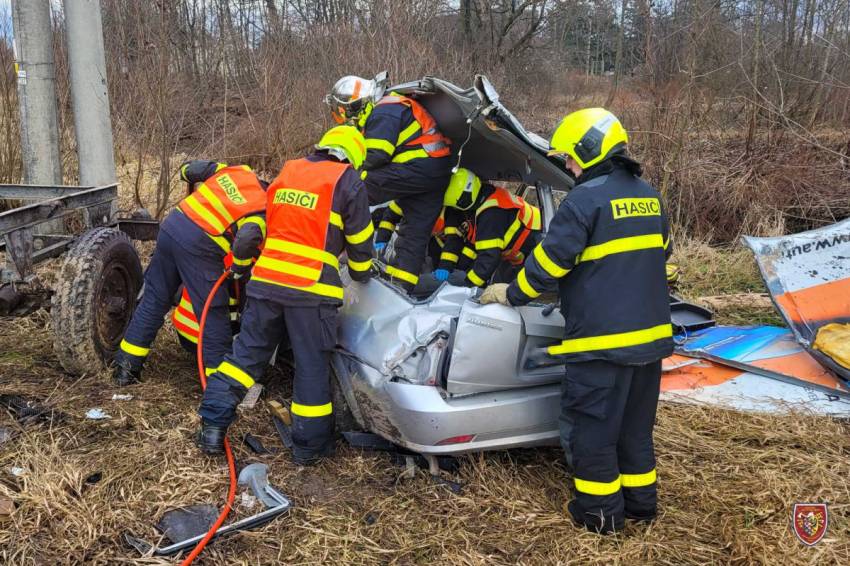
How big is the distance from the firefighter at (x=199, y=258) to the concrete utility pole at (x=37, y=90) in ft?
10.0

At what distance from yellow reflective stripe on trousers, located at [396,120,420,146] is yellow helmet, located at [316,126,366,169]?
0.96 metres

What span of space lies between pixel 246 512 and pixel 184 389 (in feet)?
4.86

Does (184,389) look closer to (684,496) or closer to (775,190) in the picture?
(684,496)

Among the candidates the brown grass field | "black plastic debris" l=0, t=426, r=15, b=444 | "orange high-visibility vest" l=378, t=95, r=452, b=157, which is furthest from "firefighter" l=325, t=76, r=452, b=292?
"black plastic debris" l=0, t=426, r=15, b=444

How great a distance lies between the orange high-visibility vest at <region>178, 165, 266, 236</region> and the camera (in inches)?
164

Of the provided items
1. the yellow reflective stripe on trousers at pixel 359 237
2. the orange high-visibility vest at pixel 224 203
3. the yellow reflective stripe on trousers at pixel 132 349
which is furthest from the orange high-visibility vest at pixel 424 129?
the yellow reflective stripe on trousers at pixel 132 349

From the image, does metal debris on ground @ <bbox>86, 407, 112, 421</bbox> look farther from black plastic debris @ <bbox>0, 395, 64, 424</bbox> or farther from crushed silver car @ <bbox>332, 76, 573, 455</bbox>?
crushed silver car @ <bbox>332, 76, 573, 455</bbox>

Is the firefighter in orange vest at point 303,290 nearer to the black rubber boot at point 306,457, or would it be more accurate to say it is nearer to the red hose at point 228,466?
the black rubber boot at point 306,457

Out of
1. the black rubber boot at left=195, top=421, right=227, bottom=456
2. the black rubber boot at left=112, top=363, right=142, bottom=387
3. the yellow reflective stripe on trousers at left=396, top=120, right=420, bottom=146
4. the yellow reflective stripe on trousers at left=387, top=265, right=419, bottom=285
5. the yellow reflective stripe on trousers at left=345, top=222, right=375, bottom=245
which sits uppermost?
the yellow reflective stripe on trousers at left=396, top=120, right=420, bottom=146

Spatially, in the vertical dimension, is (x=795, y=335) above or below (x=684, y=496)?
above

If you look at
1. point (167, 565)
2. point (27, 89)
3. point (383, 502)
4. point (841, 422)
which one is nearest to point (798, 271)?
point (841, 422)

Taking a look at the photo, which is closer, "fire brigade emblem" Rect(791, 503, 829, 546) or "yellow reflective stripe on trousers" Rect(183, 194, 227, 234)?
"fire brigade emblem" Rect(791, 503, 829, 546)

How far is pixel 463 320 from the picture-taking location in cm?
329

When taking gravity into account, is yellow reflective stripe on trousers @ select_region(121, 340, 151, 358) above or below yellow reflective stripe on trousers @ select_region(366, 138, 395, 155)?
below
